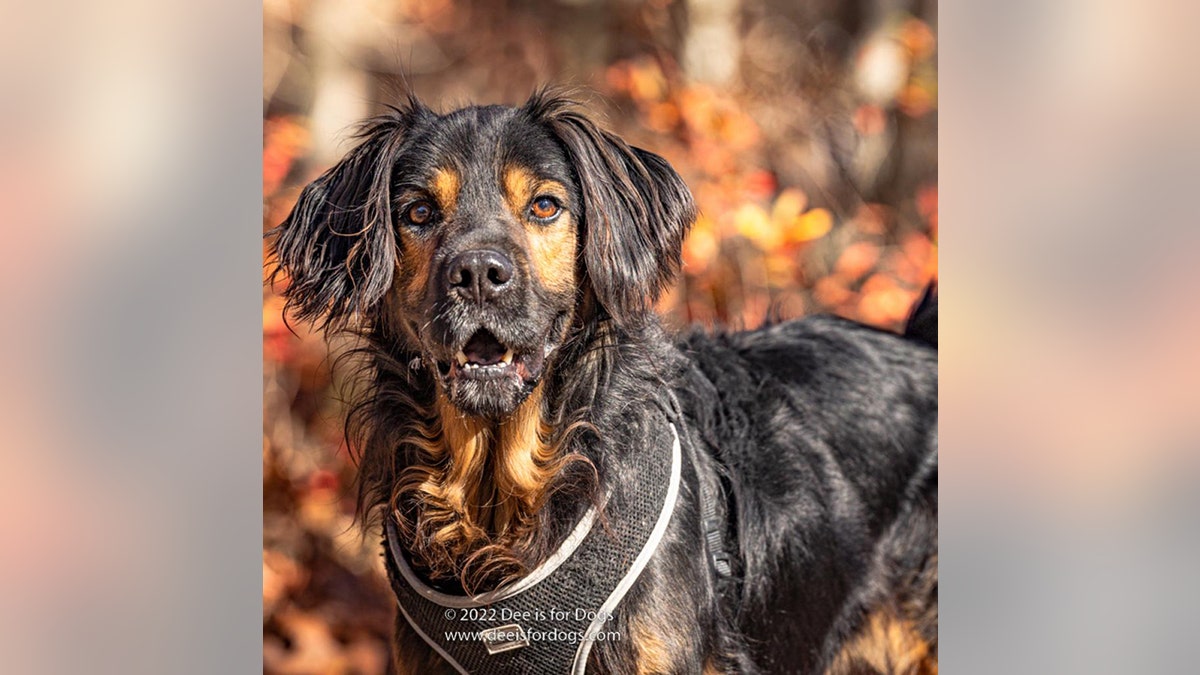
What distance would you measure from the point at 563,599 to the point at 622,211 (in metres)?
0.82

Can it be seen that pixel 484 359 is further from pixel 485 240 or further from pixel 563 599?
pixel 563 599

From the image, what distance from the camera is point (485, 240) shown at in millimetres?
2033

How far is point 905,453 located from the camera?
258cm

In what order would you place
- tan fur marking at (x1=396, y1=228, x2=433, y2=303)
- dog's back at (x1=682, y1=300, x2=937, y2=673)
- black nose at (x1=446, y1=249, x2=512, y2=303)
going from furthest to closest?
1. dog's back at (x1=682, y1=300, x2=937, y2=673)
2. tan fur marking at (x1=396, y1=228, x2=433, y2=303)
3. black nose at (x1=446, y1=249, x2=512, y2=303)

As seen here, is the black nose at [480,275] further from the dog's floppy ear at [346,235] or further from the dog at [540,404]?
the dog's floppy ear at [346,235]

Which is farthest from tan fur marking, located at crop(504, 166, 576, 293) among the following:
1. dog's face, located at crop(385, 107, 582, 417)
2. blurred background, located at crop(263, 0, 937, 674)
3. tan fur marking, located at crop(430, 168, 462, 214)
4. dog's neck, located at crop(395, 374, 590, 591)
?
blurred background, located at crop(263, 0, 937, 674)

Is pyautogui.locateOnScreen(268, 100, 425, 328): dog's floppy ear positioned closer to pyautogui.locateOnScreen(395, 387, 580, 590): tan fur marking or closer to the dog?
the dog

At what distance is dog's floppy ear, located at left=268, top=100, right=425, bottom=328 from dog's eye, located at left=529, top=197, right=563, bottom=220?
0.30m

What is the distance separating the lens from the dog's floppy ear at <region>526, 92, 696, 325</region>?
2141 mm

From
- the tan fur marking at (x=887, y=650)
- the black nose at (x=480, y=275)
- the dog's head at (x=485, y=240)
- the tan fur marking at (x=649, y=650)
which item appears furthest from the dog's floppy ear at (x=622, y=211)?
the tan fur marking at (x=887, y=650)

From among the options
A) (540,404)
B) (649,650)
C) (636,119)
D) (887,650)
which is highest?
(636,119)

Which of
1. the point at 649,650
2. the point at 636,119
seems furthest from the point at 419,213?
the point at 649,650
